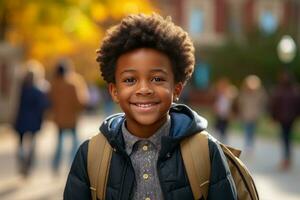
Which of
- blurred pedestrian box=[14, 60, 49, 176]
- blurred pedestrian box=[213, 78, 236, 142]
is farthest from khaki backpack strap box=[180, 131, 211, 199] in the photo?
blurred pedestrian box=[213, 78, 236, 142]

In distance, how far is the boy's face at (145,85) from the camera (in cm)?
331

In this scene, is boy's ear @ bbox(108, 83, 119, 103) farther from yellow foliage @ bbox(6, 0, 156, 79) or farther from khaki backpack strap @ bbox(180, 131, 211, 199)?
yellow foliage @ bbox(6, 0, 156, 79)

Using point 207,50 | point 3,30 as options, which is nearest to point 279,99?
point 3,30

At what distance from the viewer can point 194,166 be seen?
327 centimetres

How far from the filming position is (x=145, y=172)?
333 cm

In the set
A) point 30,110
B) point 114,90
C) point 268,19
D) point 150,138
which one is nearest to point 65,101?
point 30,110

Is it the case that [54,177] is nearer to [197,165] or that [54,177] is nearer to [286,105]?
[286,105]

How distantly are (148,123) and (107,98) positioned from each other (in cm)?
2863

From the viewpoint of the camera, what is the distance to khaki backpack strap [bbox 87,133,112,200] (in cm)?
333

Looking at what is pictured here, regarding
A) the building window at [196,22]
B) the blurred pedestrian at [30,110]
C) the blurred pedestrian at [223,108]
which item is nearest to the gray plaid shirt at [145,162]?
the blurred pedestrian at [30,110]

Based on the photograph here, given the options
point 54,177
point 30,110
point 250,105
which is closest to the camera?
point 30,110

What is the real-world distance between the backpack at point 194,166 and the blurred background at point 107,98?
1.17 metres

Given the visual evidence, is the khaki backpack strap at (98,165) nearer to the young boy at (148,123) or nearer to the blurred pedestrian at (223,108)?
the young boy at (148,123)

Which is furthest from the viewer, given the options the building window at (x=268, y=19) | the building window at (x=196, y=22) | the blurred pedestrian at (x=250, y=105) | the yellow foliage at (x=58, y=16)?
the building window at (x=196, y=22)
